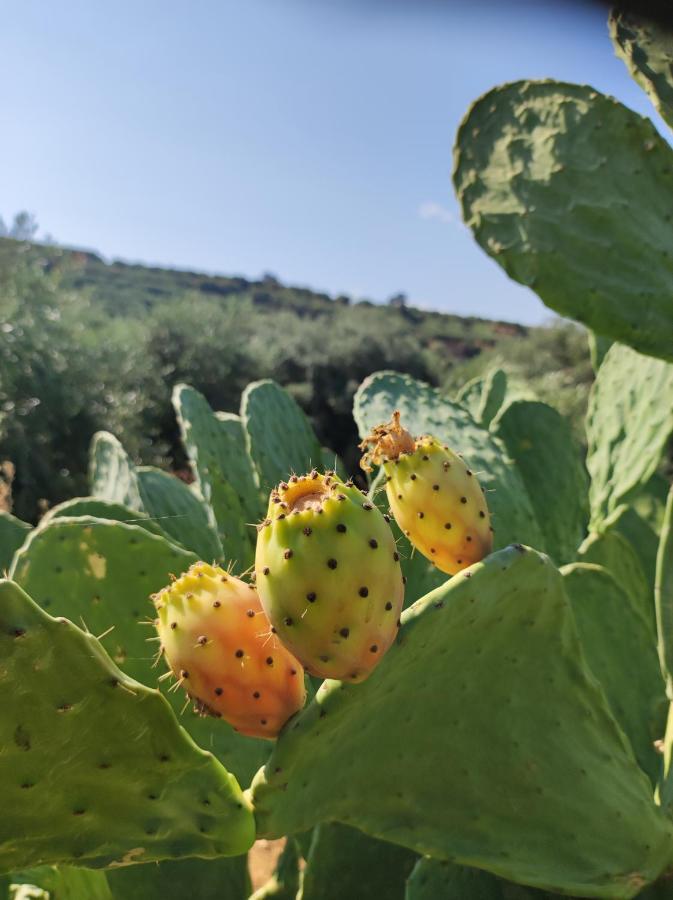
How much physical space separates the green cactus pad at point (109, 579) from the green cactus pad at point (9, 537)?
1.32ft

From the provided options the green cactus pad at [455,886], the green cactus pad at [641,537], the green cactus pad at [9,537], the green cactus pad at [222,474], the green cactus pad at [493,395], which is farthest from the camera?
the green cactus pad at [493,395]

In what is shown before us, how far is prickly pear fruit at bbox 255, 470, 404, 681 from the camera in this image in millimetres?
669

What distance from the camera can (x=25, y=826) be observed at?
730mm

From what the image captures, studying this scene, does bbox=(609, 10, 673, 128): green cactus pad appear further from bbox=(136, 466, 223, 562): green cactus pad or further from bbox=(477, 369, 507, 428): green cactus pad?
bbox=(136, 466, 223, 562): green cactus pad

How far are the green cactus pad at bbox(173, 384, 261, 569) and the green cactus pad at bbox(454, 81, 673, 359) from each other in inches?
31.6

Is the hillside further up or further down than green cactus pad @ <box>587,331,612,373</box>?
further up

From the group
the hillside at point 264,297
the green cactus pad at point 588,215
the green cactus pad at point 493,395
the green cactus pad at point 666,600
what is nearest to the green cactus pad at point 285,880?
the green cactus pad at point 666,600

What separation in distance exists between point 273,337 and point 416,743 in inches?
501

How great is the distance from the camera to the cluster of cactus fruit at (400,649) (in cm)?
71

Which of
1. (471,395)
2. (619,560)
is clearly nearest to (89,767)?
(619,560)

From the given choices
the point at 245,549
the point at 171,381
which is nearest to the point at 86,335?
the point at 171,381

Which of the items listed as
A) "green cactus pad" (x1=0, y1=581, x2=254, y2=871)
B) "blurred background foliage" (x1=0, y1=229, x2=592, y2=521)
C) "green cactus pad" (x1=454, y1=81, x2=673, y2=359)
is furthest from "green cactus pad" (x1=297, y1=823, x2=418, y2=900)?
"blurred background foliage" (x1=0, y1=229, x2=592, y2=521)

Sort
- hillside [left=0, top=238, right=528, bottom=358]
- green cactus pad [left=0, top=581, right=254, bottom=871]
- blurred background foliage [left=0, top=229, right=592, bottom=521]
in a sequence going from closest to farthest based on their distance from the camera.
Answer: green cactus pad [left=0, top=581, right=254, bottom=871], blurred background foliage [left=0, top=229, right=592, bottom=521], hillside [left=0, top=238, right=528, bottom=358]

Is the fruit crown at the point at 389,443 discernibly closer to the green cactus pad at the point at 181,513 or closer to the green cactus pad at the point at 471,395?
the green cactus pad at the point at 181,513
